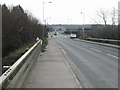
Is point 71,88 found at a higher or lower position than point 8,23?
lower

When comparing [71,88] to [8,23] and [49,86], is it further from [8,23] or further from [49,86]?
[8,23]

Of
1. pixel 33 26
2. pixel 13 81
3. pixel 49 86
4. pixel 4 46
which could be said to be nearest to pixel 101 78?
pixel 49 86

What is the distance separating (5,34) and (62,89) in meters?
18.9

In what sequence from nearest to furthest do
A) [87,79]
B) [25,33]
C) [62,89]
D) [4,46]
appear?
[62,89] → [87,79] → [4,46] → [25,33]

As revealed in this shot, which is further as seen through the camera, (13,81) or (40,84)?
(40,84)

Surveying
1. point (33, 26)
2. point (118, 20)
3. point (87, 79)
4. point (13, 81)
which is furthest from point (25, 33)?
point (13, 81)

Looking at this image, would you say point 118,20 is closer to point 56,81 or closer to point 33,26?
point 33,26

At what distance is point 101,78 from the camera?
Answer: 33.6 feet

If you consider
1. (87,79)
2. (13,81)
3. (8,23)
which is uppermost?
(8,23)

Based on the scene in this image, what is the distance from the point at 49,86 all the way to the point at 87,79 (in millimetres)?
2254

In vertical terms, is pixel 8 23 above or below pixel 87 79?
above

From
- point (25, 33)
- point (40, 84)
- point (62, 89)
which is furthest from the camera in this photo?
point (25, 33)

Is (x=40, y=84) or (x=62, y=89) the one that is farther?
(x=40, y=84)

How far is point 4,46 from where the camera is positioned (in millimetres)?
25359
